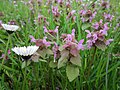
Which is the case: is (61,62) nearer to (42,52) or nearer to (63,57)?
(63,57)

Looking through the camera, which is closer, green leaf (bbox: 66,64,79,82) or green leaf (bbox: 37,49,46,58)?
green leaf (bbox: 66,64,79,82)

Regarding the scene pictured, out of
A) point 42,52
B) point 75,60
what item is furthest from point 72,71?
point 42,52

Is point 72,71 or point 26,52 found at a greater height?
point 26,52

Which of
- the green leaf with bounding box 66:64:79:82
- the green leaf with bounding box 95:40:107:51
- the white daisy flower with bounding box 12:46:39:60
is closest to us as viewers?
the white daisy flower with bounding box 12:46:39:60

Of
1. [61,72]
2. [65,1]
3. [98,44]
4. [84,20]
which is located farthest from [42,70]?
[65,1]

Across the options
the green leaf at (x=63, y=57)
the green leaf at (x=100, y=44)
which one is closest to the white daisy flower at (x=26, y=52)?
the green leaf at (x=63, y=57)

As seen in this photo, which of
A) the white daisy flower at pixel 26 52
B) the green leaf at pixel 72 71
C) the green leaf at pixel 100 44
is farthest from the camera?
the green leaf at pixel 100 44

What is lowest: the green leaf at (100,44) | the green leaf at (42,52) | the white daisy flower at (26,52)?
the green leaf at (42,52)

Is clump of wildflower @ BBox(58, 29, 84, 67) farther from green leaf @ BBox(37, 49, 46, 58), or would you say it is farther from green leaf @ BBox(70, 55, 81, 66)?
green leaf @ BBox(37, 49, 46, 58)

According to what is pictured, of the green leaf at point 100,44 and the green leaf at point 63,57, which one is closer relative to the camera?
the green leaf at point 63,57

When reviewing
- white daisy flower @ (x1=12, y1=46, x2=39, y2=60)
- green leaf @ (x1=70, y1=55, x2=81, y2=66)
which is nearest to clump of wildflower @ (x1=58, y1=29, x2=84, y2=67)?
green leaf @ (x1=70, y1=55, x2=81, y2=66)

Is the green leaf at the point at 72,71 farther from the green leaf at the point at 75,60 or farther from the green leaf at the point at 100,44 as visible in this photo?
the green leaf at the point at 100,44
